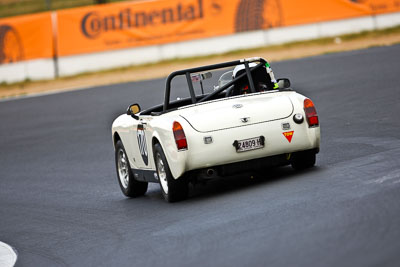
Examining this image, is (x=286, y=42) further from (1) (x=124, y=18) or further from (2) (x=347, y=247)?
(2) (x=347, y=247)

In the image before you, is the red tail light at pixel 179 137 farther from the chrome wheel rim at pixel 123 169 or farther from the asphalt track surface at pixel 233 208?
the chrome wheel rim at pixel 123 169

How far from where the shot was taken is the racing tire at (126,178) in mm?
11750

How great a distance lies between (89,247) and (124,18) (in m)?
26.0

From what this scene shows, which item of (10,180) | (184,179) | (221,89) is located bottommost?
(10,180)

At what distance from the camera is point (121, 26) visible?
112 ft

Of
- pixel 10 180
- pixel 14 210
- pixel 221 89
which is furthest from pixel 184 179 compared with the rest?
pixel 10 180

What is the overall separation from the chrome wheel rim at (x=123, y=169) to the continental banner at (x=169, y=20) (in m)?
21.0

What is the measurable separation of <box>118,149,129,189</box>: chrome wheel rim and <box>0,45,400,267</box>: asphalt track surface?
248mm

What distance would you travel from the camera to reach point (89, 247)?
8.71 metres

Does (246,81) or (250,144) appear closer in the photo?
(250,144)

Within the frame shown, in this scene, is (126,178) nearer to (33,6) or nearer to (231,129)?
(231,129)

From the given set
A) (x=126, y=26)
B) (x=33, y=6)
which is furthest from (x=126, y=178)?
(x=33, y=6)

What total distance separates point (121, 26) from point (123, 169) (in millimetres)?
22391

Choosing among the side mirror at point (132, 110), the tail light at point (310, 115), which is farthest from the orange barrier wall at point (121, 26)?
the tail light at point (310, 115)
